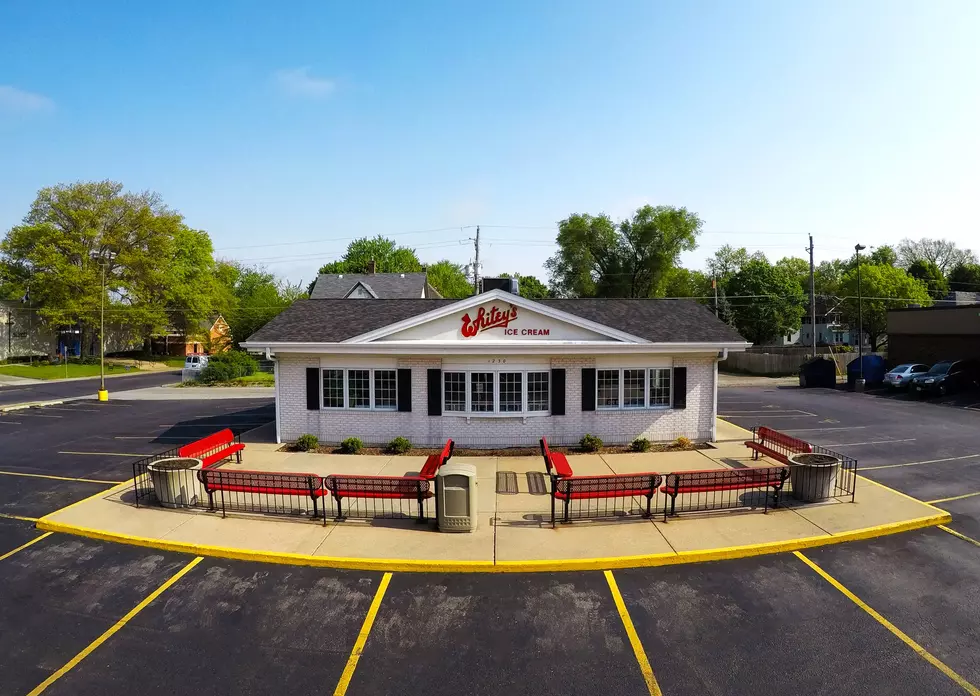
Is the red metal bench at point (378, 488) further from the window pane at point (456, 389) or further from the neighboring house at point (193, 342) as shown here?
the neighboring house at point (193, 342)

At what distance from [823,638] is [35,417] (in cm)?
3343

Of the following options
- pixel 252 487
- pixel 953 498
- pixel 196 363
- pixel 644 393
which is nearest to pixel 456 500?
pixel 252 487

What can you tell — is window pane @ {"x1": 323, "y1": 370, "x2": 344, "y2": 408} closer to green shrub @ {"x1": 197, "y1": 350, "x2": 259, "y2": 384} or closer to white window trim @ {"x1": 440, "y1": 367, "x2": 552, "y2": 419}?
white window trim @ {"x1": 440, "y1": 367, "x2": 552, "y2": 419}

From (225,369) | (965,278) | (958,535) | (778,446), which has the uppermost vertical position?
(965,278)

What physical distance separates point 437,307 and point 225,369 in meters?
29.1

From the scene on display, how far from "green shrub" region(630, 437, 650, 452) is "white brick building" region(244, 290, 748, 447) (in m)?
0.59

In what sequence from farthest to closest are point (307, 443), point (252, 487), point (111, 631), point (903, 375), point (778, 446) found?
1. point (903, 375)
2. point (307, 443)
3. point (778, 446)
4. point (252, 487)
5. point (111, 631)

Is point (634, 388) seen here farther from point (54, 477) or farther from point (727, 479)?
point (54, 477)

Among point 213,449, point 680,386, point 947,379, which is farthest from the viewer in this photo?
point 947,379

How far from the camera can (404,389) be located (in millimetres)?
17312

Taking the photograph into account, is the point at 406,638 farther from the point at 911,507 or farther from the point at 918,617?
the point at 911,507

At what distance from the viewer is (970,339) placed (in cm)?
3422

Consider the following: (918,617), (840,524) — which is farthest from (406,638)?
(840,524)

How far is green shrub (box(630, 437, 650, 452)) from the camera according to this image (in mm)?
16922
